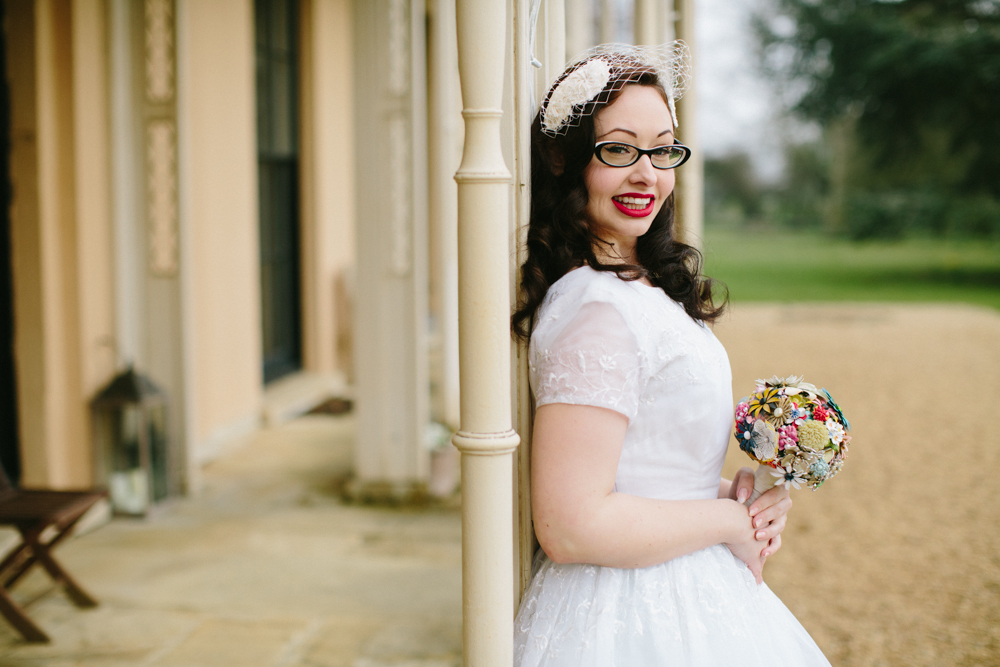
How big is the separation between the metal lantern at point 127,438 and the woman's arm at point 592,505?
3844 millimetres

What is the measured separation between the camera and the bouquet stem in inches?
67.1

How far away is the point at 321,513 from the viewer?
5.09 metres

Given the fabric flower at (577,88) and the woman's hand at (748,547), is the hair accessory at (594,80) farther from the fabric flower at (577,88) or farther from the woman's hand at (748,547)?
the woman's hand at (748,547)

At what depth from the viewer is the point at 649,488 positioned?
5.43 feet

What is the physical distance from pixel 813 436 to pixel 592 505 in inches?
18.7

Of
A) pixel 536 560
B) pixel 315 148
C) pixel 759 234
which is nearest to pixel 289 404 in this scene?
pixel 315 148

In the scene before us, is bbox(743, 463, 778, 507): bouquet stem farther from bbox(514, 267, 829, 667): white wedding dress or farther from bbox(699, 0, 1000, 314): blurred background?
bbox(699, 0, 1000, 314): blurred background

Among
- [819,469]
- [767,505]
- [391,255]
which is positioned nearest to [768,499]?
[767,505]

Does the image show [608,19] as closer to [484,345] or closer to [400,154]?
[400,154]

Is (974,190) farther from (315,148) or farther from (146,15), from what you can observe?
(146,15)

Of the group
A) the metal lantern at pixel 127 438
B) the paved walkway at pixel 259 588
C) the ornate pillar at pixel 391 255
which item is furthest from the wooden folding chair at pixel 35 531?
the ornate pillar at pixel 391 255

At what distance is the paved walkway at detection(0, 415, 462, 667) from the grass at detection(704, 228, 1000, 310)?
32.0ft

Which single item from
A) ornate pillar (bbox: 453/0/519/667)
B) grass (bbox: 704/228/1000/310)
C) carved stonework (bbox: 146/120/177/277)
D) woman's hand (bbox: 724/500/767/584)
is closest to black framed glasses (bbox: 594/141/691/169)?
ornate pillar (bbox: 453/0/519/667)

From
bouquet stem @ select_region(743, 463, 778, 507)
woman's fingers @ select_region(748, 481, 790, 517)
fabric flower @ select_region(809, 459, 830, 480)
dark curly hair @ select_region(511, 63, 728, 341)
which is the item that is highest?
dark curly hair @ select_region(511, 63, 728, 341)
